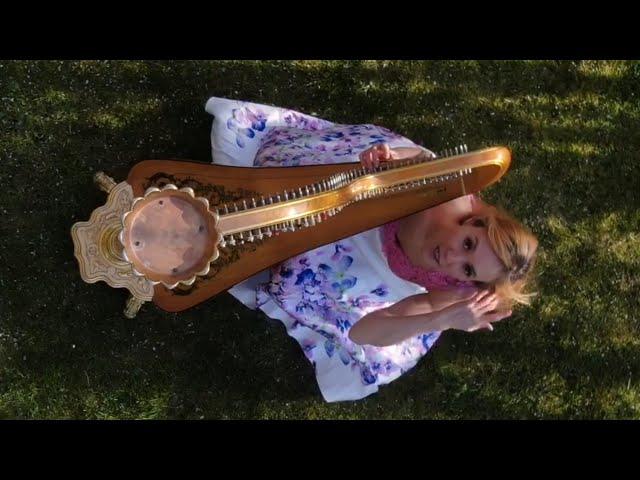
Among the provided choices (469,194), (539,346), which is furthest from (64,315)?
(539,346)

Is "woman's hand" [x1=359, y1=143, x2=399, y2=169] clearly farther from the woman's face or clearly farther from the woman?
the woman's face

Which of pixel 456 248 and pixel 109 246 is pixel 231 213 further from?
pixel 456 248

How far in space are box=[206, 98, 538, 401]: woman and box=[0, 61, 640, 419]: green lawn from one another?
0.73 ft

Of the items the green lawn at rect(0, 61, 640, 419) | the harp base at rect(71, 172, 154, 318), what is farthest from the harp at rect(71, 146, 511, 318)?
the green lawn at rect(0, 61, 640, 419)

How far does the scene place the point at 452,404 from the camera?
10.3ft

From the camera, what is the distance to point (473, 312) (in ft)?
7.35

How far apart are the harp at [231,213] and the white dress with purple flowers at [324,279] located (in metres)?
0.23

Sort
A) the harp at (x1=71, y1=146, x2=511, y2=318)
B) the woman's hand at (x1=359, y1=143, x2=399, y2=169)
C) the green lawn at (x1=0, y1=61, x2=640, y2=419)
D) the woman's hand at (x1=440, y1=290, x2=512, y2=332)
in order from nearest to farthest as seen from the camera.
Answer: the harp at (x1=71, y1=146, x2=511, y2=318) < the woman's hand at (x1=359, y1=143, x2=399, y2=169) < the woman's hand at (x1=440, y1=290, x2=512, y2=332) < the green lawn at (x1=0, y1=61, x2=640, y2=419)

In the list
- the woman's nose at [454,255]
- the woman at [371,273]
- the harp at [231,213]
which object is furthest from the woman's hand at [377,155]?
the woman's nose at [454,255]

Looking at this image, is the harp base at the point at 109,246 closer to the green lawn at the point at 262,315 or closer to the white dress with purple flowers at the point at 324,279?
the white dress with purple flowers at the point at 324,279

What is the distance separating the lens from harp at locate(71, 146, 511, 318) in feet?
5.50

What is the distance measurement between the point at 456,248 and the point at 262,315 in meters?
1.12
